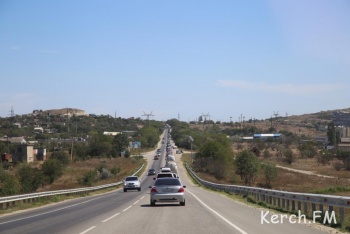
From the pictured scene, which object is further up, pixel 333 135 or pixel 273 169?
pixel 333 135

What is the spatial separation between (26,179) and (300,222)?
57.9 meters

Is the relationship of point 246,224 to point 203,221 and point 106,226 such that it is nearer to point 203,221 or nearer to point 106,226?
point 203,221

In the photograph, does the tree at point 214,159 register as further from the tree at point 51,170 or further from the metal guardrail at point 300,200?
the metal guardrail at point 300,200

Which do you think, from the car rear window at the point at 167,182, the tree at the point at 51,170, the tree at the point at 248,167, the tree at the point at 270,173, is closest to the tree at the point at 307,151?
the tree at the point at 248,167

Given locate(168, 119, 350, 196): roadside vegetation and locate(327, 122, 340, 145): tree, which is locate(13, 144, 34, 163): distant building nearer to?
locate(168, 119, 350, 196): roadside vegetation

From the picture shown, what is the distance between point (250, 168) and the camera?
3361 inches

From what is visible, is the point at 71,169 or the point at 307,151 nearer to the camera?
the point at 71,169

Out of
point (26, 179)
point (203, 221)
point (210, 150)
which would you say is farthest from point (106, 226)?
point (210, 150)

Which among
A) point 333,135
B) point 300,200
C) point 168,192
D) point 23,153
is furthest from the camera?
point 333,135

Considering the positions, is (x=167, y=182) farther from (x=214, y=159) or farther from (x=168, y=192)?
(x=214, y=159)

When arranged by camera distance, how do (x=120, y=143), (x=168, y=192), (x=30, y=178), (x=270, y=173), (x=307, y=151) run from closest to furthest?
(x=168, y=192) → (x=30, y=178) → (x=270, y=173) → (x=307, y=151) → (x=120, y=143)

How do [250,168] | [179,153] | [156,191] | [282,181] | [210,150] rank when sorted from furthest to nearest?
[179,153] → [210,150] → [250,168] → [282,181] → [156,191]

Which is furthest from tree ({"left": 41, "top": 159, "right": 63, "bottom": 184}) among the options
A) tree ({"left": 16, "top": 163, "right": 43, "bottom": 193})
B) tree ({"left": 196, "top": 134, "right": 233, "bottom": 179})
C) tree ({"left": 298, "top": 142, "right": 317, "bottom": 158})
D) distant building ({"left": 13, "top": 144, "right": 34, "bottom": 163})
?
tree ({"left": 298, "top": 142, "right": 317, "bottom": 158})

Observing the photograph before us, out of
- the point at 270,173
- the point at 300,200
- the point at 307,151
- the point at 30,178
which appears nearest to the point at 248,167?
the point at 270,173
